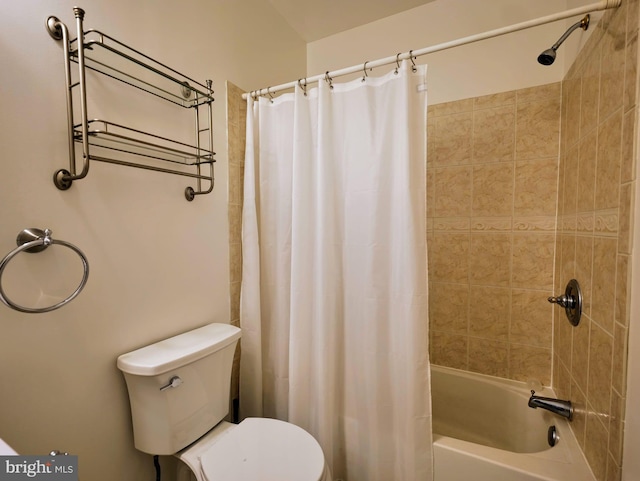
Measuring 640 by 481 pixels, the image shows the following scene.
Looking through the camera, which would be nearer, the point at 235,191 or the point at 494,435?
the point at 235,191

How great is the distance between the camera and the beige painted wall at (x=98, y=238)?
0.77 metres

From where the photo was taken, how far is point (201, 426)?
111 centimetres

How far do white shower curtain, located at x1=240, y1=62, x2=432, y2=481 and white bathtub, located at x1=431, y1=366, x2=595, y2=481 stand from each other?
145 millimetres

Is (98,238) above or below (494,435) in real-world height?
above

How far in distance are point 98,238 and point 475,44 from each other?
2.06m

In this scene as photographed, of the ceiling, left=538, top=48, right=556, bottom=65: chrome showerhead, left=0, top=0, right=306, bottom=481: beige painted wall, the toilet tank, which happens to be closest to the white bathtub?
the toilet tank

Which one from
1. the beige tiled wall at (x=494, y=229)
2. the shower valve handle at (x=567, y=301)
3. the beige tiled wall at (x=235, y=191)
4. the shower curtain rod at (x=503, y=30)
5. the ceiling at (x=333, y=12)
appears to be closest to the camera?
the shower curtain rod at (x=503, y=30)

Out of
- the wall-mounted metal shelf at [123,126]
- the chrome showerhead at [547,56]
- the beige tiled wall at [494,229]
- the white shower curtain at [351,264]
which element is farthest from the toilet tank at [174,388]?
the chrome showerhead at [547,56]

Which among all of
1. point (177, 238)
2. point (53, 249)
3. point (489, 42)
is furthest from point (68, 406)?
point (489, 42)

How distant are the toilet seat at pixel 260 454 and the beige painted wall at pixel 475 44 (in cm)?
189

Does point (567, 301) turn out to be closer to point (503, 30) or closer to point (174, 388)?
point (503, 30)

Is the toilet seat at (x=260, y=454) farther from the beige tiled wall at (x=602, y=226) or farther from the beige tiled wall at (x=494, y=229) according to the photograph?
the beige tiled wall at (x=494, y=229)

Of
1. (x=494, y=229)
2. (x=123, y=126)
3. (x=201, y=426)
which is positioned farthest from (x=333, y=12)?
(x=201, y=426)

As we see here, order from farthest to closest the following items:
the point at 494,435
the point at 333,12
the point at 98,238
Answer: the point at 333,12
the point at 494,435
the point at 98,238
